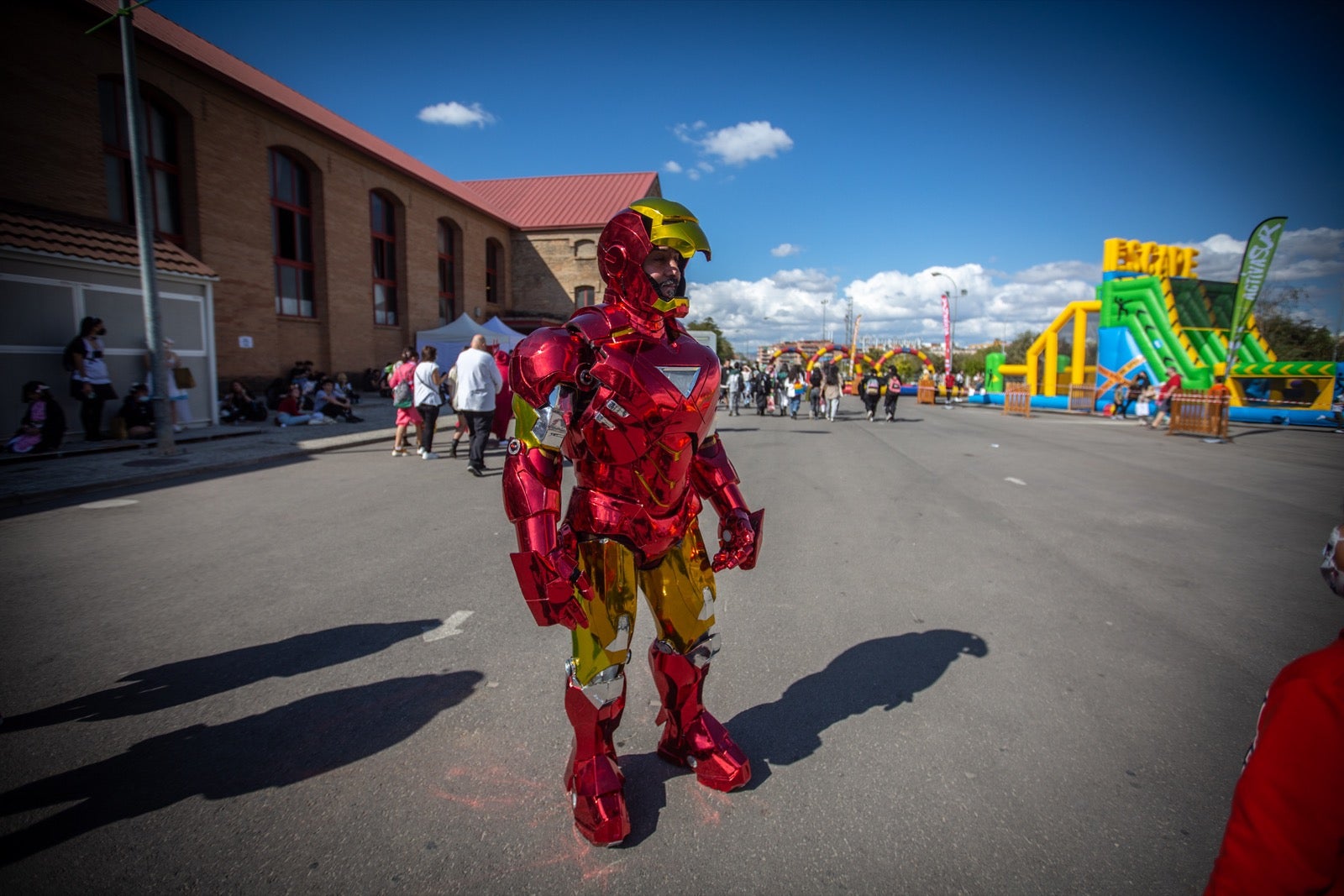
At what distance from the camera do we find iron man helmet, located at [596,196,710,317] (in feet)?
6.42

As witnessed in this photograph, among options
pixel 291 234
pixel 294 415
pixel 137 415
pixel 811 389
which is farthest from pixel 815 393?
pixel 291 234

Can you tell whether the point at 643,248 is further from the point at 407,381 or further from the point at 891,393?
the point at 891,393

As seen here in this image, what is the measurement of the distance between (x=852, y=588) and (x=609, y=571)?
2.77 m

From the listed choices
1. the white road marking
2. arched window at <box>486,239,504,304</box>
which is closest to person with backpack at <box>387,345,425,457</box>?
the white road marking

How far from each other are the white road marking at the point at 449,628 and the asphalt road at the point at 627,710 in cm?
2

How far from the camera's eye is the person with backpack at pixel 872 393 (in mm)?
18188

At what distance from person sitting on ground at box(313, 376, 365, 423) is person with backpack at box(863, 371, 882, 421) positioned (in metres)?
13.6

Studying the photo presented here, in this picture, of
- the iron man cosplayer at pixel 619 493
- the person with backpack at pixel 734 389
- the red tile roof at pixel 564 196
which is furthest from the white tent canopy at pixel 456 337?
the iron man cosplayer at pixel 619 493

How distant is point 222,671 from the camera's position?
9.91 ft

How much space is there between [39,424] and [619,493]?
11.4 m

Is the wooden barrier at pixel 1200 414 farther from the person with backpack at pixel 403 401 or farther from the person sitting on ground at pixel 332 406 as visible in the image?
the person sitting on ground at pixel 332 406

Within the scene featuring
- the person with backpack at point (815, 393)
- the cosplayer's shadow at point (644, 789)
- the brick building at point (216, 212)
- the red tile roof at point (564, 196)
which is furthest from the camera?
the red tile roof at point (564, 196)

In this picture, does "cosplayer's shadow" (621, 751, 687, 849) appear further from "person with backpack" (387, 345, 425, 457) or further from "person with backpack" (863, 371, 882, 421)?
"person with backpack" (863, 371, 882, 421)

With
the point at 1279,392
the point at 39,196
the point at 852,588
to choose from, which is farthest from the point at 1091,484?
the point at 39,196
